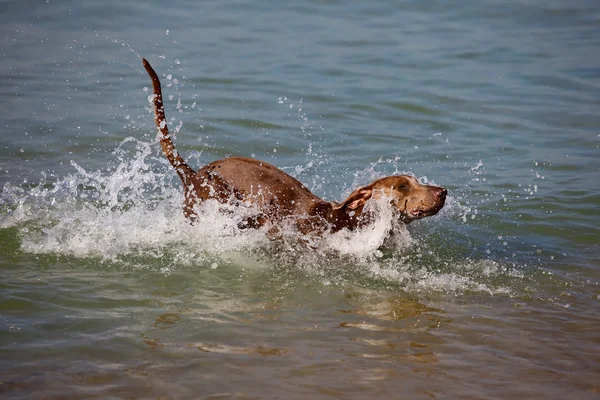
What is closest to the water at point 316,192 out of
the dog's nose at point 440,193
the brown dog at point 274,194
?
the brown dog at point 274,194

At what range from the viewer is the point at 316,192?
8.55 metres

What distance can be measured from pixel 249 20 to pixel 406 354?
39.0ft

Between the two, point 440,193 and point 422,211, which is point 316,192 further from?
point 440,193

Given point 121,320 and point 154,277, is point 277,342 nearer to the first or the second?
point 121,320

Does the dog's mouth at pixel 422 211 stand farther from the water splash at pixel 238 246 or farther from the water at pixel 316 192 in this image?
the water at pixel 316 192

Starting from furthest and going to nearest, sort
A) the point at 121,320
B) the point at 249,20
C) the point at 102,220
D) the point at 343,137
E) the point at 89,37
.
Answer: the point at 249,20, the point at 89,37, the point at 343,137, the point at 102,220, the point at 121,320

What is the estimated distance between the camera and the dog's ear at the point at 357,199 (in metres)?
6.57

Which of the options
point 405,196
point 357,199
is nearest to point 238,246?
point 357,199

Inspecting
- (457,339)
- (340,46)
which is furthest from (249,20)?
(457,339)

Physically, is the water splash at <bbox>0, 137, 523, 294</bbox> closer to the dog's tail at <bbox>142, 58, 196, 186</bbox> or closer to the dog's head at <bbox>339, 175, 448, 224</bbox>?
the dog's head at <bbox>339, 175, 448, 224</bbox>

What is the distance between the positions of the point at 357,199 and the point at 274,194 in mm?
653

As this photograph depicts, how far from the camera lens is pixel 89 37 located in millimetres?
13906

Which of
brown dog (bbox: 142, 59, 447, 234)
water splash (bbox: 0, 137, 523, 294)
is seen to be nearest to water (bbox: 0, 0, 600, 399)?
water splash (bbox: 0, 137, 523, 294)

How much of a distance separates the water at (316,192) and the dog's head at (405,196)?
241 millimetres
